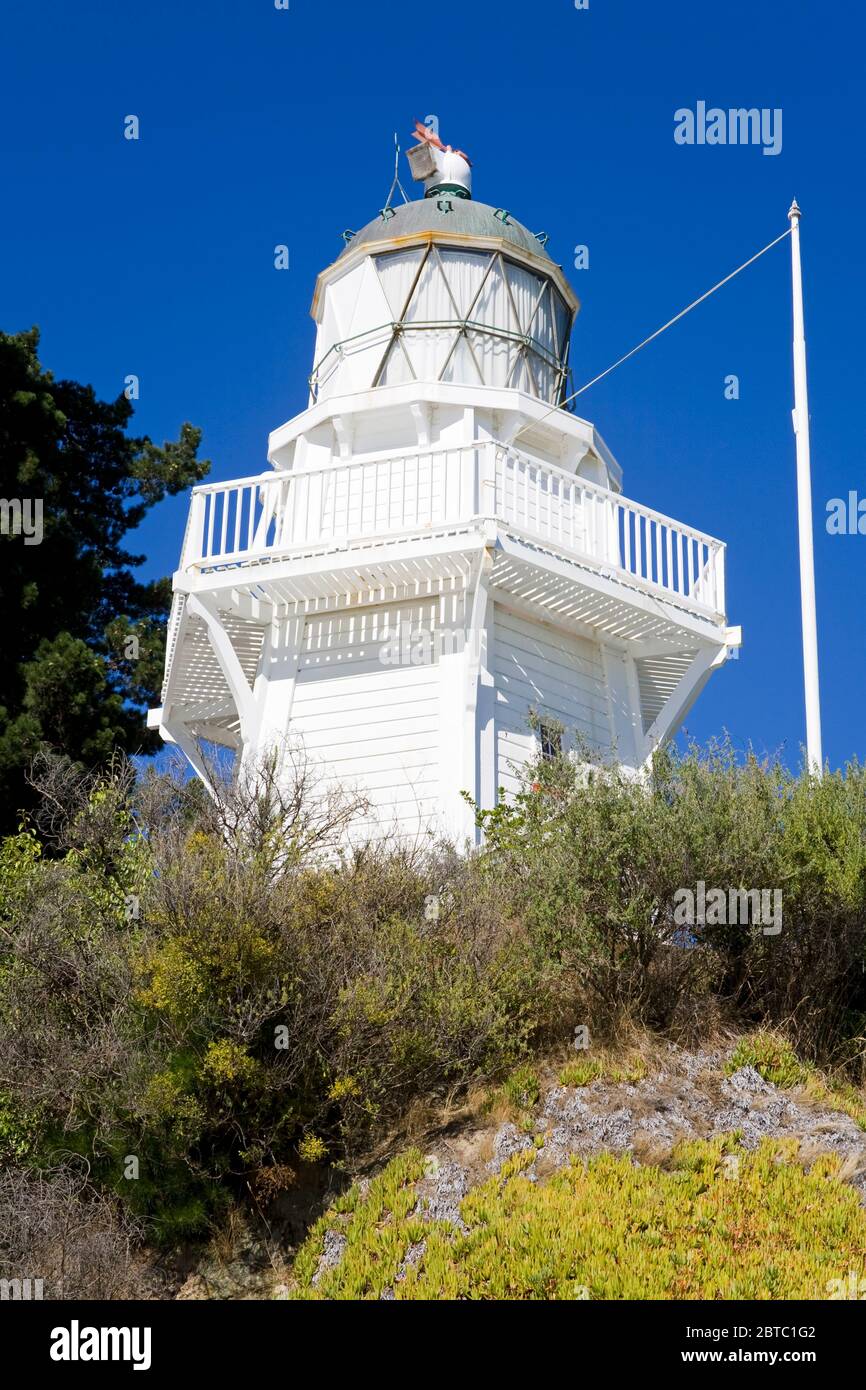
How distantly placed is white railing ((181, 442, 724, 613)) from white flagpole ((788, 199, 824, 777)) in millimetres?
2062

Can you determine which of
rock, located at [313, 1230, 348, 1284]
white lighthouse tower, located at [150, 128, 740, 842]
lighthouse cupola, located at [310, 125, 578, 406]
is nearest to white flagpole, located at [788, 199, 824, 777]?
white lighthouse tower, located at [150, 128, 740, 842]

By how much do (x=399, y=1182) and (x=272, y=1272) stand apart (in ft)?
3.80

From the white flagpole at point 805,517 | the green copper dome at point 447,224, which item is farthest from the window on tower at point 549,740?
the green copper dome at point 447,224

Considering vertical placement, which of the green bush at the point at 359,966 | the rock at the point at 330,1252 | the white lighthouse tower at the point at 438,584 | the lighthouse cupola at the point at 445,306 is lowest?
the rock at the point at 330,1252

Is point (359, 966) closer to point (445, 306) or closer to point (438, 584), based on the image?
point (438, 584)

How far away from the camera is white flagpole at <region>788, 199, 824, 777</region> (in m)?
17.7

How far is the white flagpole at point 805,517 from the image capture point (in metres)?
17.7

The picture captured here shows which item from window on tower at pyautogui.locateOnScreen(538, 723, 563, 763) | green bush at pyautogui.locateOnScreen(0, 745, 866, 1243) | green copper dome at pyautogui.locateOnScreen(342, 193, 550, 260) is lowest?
green bush at pyautogui.locateOnScreen(0, 745, 866, 1243)

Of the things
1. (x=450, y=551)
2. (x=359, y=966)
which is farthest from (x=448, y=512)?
(x=359, y=966)

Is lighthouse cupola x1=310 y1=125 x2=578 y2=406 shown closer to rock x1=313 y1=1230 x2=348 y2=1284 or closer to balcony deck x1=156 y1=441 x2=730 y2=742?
balcony deck x1=156 y1=441 x2=730 y2=742

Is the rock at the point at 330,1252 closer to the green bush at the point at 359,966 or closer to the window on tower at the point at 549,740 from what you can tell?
the green bush at the point at 359,966

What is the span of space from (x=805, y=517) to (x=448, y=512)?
158 inches

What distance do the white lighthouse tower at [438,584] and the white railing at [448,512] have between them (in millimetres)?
30

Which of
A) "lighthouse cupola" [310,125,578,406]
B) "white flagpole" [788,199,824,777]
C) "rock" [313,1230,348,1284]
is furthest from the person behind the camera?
"lighthouse cupola" [310,125,578,406]
